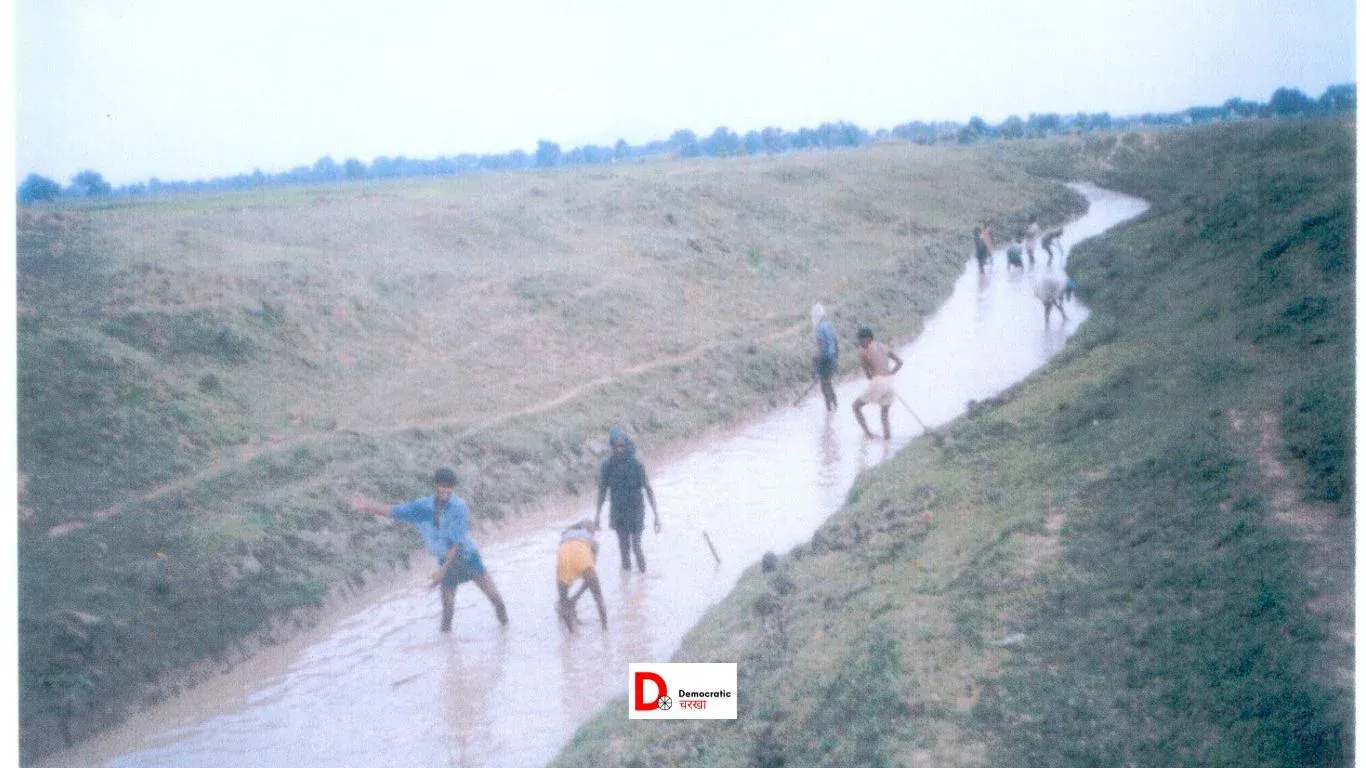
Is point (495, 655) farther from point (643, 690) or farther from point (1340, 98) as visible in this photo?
point (1340, 98)

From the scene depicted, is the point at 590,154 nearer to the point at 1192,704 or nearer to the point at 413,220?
the point at 413,220

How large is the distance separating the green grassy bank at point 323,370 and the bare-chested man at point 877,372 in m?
3.35

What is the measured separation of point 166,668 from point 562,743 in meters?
4.04

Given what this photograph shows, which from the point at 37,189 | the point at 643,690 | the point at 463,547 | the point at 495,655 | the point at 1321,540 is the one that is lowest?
the point at 495,655

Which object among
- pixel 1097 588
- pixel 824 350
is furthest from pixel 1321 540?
pixel 824 350

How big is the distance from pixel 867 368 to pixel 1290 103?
19.2ft

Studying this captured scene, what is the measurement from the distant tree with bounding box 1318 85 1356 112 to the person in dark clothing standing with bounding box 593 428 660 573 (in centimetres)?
668

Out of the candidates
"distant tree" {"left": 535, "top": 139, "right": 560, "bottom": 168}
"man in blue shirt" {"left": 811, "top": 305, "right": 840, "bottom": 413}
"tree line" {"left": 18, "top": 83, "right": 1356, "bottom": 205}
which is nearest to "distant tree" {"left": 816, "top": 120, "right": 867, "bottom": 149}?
"tree line" {"left": 18, "top": 83, "right": 1356, "bottom": 205}

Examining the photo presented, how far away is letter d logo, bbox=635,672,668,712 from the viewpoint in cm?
780

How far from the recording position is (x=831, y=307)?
78.1ft

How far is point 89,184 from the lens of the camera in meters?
13.6

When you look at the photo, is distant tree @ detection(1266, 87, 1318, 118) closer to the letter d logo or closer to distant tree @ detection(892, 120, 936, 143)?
the letter d logo

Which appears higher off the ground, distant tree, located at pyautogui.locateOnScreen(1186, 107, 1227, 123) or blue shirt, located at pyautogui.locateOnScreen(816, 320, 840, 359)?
distant tree, located at pyautogui.locateOnScreen(1186, 107, 1227, 123)

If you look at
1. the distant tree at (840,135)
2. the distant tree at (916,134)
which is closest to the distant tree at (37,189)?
the distant tree at (840,135)
